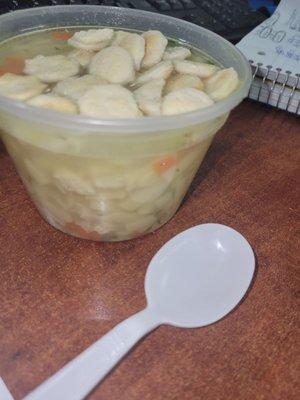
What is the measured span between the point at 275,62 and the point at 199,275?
0.35 metres

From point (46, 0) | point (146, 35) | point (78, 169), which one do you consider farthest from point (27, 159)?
point (46, 0)

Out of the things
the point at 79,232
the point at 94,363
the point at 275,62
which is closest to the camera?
the point at 94,363

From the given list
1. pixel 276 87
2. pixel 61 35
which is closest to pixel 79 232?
pixel 61 35

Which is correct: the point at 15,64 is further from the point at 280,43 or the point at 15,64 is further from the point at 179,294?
the point at 280,43

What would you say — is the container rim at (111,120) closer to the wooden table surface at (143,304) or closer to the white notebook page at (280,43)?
the wooden table surface at (143,304)

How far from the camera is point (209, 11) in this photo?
2.28 feet

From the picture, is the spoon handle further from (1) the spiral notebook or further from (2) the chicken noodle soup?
(1) the spiral notebook

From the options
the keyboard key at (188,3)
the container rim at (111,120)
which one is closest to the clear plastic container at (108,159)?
the container rim at (111,120)

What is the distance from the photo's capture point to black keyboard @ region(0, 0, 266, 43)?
653 mm

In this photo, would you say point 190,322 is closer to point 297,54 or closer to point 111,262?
point 111,262

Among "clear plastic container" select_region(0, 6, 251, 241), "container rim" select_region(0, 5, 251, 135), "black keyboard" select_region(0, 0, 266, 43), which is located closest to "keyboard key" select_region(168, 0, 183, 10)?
"black keyboard" select_region(0, 0, 266, 43)

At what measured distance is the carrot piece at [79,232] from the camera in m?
0.40

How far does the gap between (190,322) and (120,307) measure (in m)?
0.05

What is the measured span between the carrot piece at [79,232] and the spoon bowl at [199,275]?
0.06 meters
